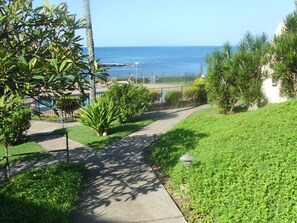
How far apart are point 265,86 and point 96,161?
343 inches

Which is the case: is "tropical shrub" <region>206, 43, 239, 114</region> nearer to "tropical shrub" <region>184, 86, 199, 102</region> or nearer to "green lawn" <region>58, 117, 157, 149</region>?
"green lawn" <region>58, 117, 157, 149</region>

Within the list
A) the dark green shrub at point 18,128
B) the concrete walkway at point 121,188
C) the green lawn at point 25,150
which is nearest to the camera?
the concrete walkway at point 121,188

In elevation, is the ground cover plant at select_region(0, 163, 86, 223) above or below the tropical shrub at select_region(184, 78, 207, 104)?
below

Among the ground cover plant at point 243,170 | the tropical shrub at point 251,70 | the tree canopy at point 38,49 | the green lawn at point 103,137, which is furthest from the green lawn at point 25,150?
the tropical shrub at point 251,70

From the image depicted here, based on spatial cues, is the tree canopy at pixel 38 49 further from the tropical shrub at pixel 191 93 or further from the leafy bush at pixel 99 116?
the tropical shrub at pixel 191 93

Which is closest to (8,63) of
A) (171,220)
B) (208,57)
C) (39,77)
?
(39,77)

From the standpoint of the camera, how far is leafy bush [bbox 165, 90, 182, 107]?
18266mm

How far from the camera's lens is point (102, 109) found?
1179cm

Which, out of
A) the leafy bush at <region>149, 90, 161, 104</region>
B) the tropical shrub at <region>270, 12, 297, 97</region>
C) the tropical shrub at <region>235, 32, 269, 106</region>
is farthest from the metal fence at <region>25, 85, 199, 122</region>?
the tropical shrub at <region>270, 12, 297, 97</region>

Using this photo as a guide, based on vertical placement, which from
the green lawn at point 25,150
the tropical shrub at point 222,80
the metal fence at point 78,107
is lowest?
the green lawn at point 25,150

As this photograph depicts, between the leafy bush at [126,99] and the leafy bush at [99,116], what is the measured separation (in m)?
1.99

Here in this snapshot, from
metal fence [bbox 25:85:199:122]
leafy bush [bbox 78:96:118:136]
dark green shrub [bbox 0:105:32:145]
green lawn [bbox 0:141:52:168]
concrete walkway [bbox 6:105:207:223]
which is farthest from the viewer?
metal fence [bbox 25:85:199:122]

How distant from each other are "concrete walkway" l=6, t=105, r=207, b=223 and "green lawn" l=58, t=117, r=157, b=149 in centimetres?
37

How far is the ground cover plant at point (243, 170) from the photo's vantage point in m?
4.83
